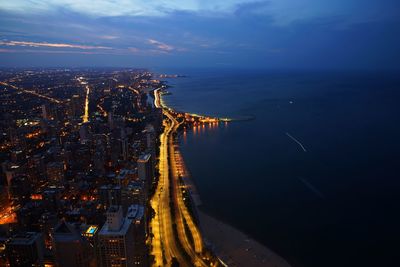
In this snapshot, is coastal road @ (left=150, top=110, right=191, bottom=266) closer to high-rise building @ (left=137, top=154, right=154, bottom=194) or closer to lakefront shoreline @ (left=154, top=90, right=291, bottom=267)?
high-rise building @ (left=137, top=154, right=154, bottom=194)

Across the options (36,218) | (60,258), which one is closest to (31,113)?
(36,218)

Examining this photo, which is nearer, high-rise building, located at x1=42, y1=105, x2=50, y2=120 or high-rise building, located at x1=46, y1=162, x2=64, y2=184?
high-rise building, located at x1=46, y1=162, x2=64, y2=184

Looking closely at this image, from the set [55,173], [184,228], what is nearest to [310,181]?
[184,228]

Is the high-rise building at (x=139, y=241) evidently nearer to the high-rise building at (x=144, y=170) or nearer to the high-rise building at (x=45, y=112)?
the high-rise building at (x=144, y=170)

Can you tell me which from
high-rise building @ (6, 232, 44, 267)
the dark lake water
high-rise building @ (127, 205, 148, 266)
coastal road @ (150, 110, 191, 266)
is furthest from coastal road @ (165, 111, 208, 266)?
high-rise building @ (6, 232, 44, 267)

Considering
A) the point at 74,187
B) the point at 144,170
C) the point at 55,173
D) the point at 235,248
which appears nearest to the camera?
the point at 235,248

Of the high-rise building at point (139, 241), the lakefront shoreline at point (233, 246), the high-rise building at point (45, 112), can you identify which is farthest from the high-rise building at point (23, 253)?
the high-rise building at point (45, 112)

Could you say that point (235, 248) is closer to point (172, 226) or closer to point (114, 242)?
point (172, 226)
